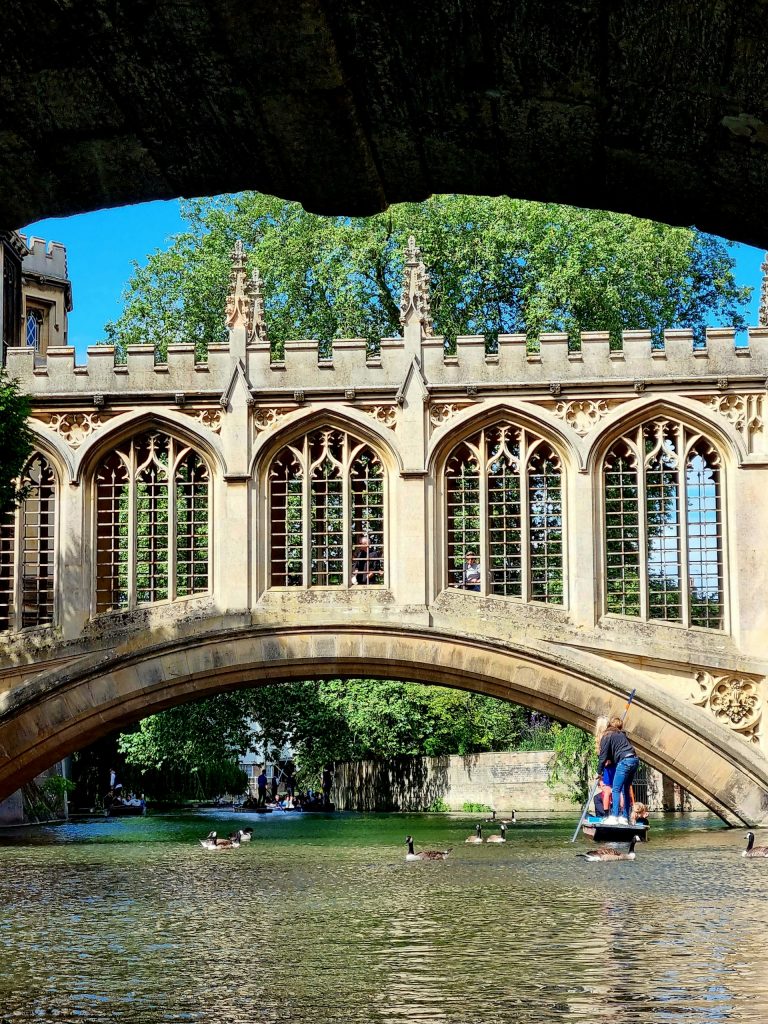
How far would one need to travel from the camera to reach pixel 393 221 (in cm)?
3253

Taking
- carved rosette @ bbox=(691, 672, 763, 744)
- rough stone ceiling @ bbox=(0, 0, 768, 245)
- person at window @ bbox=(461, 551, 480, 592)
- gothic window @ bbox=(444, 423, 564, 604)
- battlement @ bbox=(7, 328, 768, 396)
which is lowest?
carved rosette @ bbox=(691, 672, 763, 744)

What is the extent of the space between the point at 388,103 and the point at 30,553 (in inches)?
733

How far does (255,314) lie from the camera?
2131 cm

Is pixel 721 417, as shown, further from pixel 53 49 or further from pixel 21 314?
pixel 53 49

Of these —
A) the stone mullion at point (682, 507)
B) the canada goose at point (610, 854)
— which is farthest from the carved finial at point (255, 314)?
the canada goose at point (610, 854)

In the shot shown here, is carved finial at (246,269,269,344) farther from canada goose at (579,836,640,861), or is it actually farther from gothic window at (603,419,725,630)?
canada goose at (579,836,640,861)

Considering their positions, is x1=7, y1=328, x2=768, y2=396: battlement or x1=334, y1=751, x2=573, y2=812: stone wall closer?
x1=7, y1=328, x2=768, y2=396: battlement

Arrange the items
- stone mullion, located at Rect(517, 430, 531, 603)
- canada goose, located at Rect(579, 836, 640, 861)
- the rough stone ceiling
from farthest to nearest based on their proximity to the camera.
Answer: stone mullion, located at Rect(517, 430, 531, 603) → canada goose, located at Rect(579, 836, 640, 861) → the rough stone ceiling

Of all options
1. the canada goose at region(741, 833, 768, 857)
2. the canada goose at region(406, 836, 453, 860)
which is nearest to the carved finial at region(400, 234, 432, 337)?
the canada goose at region(406, 836, 453, 860)

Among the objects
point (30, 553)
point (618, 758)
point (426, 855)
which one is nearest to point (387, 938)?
point (426, 855)

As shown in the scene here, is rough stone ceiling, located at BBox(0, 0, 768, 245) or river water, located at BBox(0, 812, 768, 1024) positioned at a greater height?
rough stone ceiling, located at BBox(0, 0, 768, 245)

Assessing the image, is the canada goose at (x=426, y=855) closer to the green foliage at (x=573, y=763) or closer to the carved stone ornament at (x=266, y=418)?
the carved stone ornament at (x=266, y=418)

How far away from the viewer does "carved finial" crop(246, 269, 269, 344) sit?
21.2m

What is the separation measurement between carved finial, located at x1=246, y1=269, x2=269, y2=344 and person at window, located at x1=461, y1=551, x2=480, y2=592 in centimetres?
379
